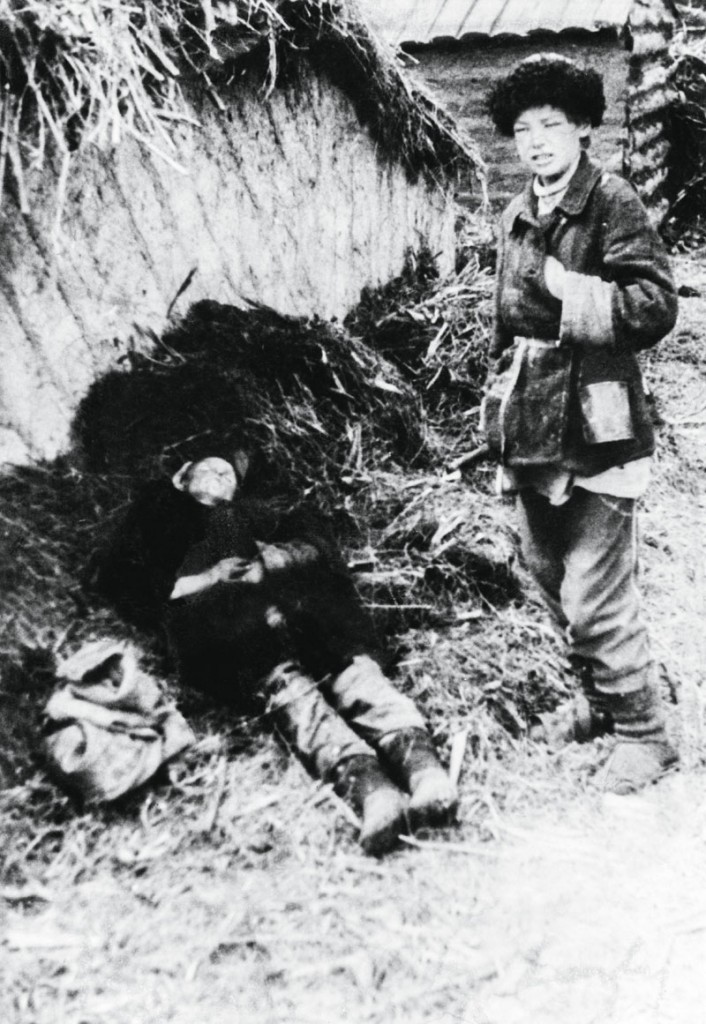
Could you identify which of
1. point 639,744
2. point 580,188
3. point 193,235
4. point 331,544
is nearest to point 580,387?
point 580,188

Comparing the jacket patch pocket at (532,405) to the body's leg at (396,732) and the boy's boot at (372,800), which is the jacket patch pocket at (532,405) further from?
the boy's boot at (372,800)

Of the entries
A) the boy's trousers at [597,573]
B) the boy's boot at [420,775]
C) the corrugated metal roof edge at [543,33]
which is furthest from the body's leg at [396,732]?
the corrugated metal roof edge at [543,33]

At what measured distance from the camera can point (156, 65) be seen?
215 cm

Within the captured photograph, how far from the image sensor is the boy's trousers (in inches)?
83.5

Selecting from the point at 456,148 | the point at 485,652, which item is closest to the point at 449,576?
the point at 485,652

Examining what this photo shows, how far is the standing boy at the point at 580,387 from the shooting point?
1854 millimetres

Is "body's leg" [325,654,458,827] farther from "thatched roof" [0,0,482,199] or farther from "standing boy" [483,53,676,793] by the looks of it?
"thatched roof" [0,0,482,199]

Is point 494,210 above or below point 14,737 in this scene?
above

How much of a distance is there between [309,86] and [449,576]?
1644 millimetres

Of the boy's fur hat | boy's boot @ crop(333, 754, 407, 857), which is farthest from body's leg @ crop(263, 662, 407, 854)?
the boy's fur hat

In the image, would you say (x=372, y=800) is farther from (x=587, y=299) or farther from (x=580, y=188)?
(x=580, y=188)

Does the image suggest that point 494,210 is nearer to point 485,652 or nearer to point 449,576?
point 449,576

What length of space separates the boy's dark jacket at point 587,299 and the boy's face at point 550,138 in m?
0.04

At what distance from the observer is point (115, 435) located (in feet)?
7.53
